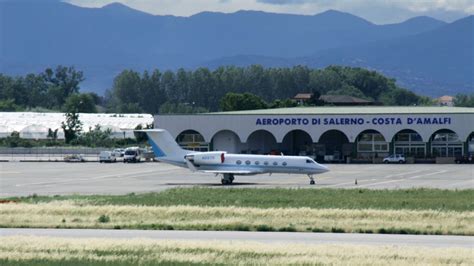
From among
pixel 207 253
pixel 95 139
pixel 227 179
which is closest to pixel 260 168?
pixel 227 179

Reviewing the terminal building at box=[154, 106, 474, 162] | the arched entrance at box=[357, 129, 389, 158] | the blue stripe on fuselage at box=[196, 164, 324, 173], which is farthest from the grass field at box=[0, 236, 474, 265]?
the arched entrance at box=[357, 129, 389, 158]

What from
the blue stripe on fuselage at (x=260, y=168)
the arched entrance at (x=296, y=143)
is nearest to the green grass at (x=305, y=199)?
the blue stripe on fuselage at (x=260, y=168)

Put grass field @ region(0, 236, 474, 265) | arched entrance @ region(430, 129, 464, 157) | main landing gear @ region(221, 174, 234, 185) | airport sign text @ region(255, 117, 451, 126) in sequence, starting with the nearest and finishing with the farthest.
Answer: grass field @ region(0, 236, 474, 265)
main landing gear @ region(221, 174, 234, 185)
airport sign text @ region(255, 117, 451, 126)
arched entrance @ region(430, 129, 464, 157)

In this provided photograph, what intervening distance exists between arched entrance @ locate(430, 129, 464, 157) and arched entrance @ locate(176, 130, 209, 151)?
70.3 ft

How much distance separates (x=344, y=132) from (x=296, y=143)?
886cm

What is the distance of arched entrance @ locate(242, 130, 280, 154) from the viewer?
10012 centimetres

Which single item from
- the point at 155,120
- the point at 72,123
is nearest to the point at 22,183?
the point at 155,120

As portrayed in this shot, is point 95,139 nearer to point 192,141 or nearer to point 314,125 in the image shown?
point 192,141

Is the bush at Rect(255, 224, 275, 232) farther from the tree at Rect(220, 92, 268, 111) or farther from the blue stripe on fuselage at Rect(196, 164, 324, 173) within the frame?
the tree at Rect(220, 92, 268, 111)

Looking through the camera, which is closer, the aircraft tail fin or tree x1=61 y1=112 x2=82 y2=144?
the aircraft tail fin

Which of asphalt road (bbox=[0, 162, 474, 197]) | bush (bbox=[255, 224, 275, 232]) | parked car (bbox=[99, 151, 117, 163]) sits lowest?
bush (bbox=[255, 224, 275, 232])

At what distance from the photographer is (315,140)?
96812mm

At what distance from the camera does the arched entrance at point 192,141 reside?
9888 centimetres

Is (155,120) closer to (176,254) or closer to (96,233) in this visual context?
(96,233)
